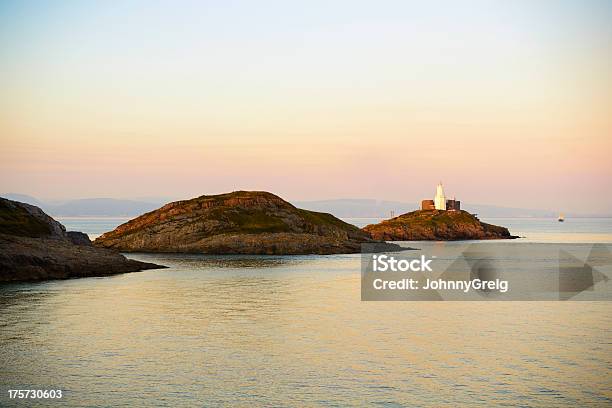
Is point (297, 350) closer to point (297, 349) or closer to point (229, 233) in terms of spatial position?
point (297, 349)

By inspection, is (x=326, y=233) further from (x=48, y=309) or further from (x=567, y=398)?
(x=567, y=398)

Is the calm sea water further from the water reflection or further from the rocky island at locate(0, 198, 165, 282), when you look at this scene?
the rocky island at locate(0, 198, 165, 282)

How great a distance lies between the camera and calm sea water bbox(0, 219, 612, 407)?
111 ft

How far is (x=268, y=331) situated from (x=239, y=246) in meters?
122

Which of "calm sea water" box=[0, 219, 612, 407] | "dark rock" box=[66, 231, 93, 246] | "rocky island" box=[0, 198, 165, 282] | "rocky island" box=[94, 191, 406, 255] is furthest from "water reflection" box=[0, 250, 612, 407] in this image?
"rocky island" box=[94, 191, 406, 255]

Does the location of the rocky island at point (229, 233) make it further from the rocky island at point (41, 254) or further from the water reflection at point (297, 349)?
the water reflection at point (297, 349)

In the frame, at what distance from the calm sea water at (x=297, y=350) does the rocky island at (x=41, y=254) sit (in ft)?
52.5

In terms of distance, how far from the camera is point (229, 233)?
17962cm

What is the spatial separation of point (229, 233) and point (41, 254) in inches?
3312

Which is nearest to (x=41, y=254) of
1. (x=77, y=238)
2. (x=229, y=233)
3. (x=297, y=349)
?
(x=77, y=238)

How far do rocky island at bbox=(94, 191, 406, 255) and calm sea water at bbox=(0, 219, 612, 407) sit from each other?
95.3 metres

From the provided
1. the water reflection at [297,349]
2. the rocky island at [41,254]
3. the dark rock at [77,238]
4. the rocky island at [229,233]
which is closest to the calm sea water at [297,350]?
the water reflection at [297,349]

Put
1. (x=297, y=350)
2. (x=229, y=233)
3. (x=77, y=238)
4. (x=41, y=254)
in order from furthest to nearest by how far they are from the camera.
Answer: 1. (x=229, y=233)
2. (x=77, y=238)
3. (x=41, y=254)
4. (x=297, y=350)

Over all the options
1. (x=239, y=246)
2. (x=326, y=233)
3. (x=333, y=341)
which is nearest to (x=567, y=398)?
(x=333, y=341)
